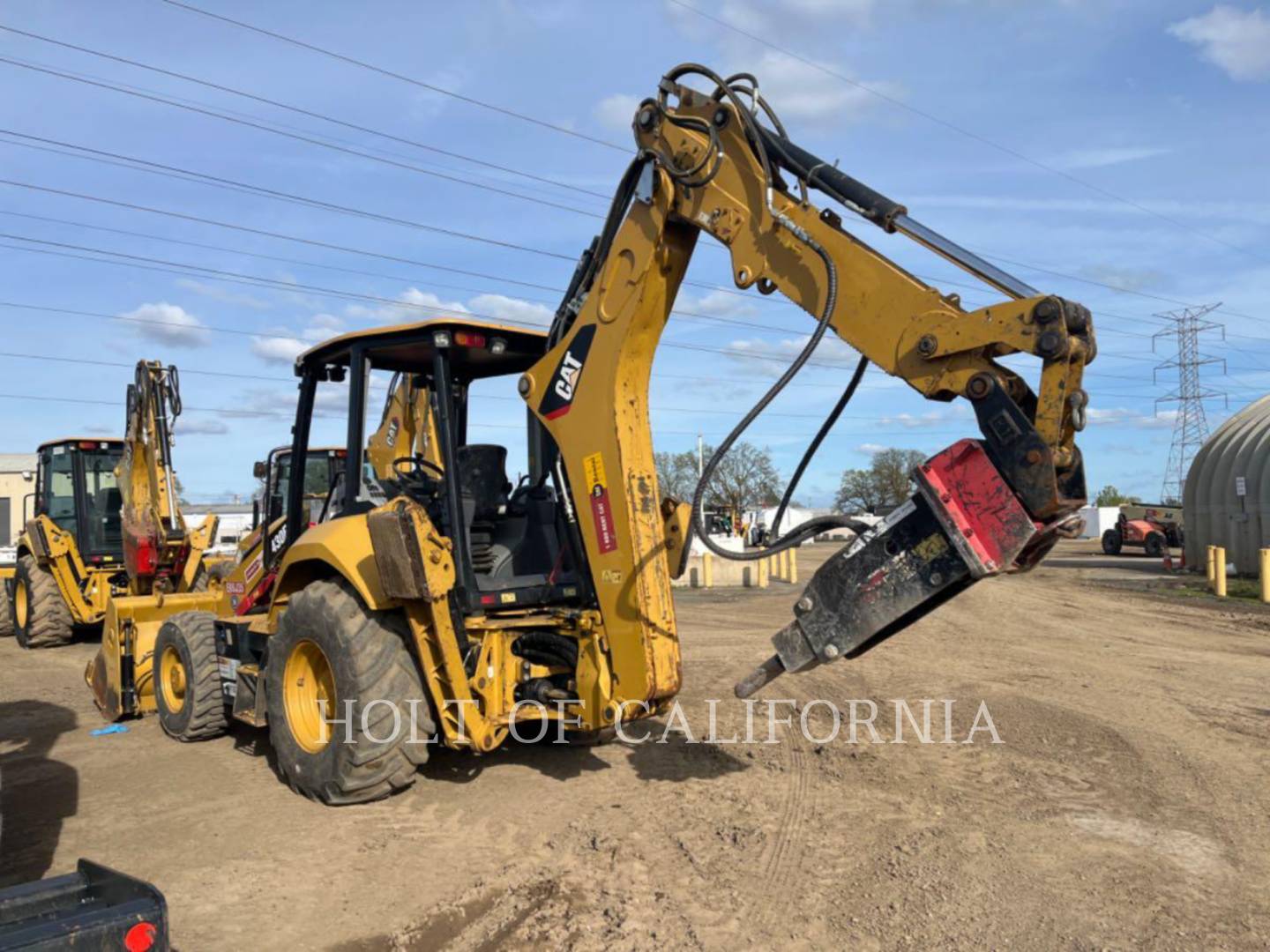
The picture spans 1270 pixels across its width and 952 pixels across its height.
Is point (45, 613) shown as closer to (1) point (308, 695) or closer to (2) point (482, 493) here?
(1) point (308, 695)

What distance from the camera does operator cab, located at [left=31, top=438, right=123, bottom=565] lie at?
1385cm

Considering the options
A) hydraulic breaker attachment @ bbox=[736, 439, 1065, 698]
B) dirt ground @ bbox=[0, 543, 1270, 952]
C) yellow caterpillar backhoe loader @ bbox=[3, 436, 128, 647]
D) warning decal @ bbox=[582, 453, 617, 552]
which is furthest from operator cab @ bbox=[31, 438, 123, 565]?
hydraulic breaker attachment @ bbox=[736, 439, 1065, 698]

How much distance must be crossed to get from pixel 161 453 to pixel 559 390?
333 inches

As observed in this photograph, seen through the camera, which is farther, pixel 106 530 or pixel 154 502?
pixel 106 530

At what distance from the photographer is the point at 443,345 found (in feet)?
19.4

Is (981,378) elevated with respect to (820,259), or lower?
lower

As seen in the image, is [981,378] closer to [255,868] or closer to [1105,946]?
[1105,946]

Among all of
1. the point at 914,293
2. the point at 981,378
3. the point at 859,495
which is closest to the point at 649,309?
the point at 914,293

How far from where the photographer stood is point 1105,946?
154 inches

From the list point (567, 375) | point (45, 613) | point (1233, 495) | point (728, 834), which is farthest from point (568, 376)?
point (1233, 495)

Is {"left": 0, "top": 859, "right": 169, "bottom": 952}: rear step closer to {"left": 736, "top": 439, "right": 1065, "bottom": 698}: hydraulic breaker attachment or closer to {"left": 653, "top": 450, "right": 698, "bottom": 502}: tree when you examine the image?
{"left": 736, "top": 439, "right": 1065, "bottom": 698}: hydraulic breaker attachment

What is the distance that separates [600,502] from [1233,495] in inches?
891

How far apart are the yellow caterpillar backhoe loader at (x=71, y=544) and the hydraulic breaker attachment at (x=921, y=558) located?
1204cm

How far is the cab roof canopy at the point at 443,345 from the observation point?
19.5ft
